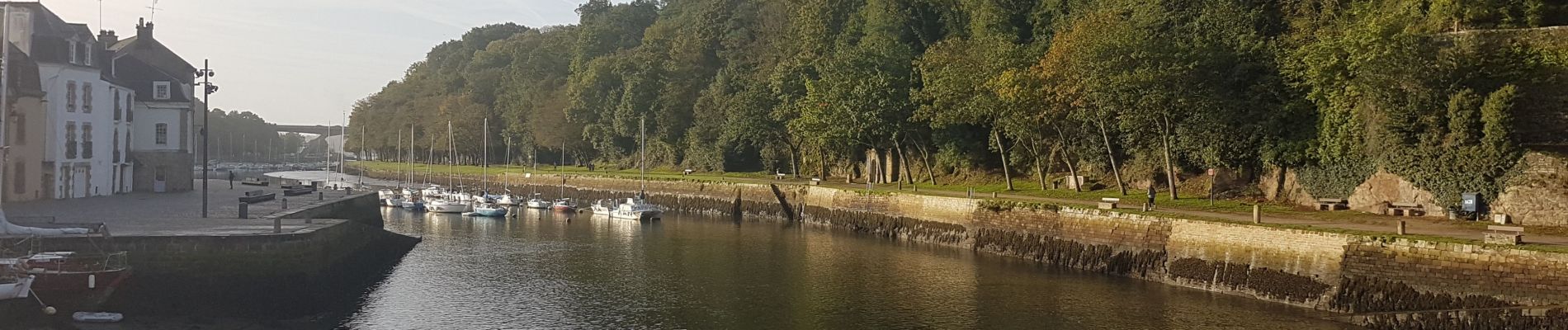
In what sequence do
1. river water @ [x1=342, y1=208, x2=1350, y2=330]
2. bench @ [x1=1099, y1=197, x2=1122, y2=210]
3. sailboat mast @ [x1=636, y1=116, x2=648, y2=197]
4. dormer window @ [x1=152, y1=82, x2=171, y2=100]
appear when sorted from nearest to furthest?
river water @ [x1=342, y1=208, x2=1350, y2=330] < bench @ [x1=1099, y1=197, x2=1122, y2=210] < dormer window @ [x1=152, y1=82, x2=171, y2=100] < sailboat mast @ [x1=636, y1=116, x2=648, y2=197]

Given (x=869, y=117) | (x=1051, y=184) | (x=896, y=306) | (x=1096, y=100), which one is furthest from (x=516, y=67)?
(x=896, y=306)

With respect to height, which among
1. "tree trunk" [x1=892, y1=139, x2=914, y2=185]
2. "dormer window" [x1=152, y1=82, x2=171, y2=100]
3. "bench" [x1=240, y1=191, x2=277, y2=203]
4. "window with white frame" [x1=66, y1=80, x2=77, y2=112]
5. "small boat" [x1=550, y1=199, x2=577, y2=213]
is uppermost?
"dormer window" [x1=152, y1=82, x2=171, y2=100]

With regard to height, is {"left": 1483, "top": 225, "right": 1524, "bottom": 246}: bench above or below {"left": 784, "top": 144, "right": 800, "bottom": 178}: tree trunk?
below

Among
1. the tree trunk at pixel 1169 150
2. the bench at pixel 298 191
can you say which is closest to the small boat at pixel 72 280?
the bench at pixel 298 191

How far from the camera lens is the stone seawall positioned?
26.7 meters

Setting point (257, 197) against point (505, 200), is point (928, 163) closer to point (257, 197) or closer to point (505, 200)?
point (505, 200)

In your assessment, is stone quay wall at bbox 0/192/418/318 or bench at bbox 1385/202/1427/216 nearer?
stone quay wall at bbox 0/192/418/318

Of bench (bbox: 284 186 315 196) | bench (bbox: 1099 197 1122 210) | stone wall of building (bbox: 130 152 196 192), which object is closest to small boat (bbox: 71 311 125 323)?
bench (bbox: 284 186 315 196)

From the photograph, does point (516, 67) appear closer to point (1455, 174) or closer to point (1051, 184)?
point (1051, 184)

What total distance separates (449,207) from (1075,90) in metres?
43.3

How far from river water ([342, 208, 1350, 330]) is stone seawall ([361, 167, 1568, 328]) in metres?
1.03

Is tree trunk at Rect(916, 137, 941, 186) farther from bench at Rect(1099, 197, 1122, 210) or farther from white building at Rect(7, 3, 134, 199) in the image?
white building at Rect(7, 3, 134, 199)

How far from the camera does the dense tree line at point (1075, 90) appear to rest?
113 ft

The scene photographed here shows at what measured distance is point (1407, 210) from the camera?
3619 cm
